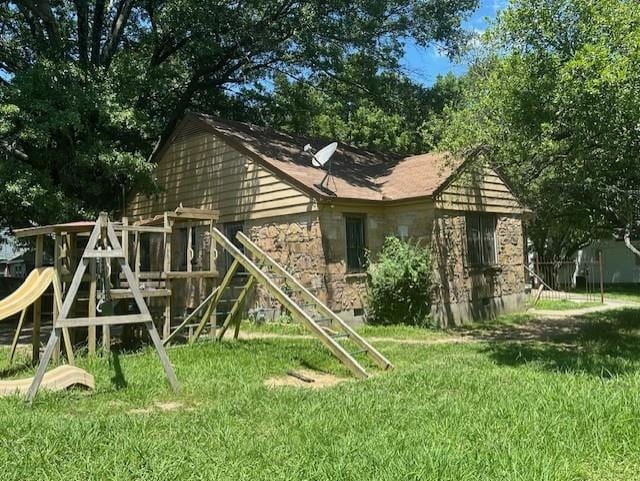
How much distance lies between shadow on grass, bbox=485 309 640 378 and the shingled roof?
406 cm

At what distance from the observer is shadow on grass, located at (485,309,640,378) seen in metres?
8.12

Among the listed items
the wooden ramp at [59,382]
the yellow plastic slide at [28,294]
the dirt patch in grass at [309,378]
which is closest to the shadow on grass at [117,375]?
the wooden ramp at [59,382]

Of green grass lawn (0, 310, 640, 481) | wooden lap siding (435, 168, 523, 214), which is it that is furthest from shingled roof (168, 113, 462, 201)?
green grass lawn (0, 310, 640, 481)

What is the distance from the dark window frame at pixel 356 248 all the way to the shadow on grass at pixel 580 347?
12.7 ft

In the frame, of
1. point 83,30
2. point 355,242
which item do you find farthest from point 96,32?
point 355,242

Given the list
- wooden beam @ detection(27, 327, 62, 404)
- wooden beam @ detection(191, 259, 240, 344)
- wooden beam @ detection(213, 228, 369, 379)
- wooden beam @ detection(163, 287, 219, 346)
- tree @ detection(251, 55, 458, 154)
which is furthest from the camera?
tree @ detection(251, 55, 458, 154)

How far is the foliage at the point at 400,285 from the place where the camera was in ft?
45.0

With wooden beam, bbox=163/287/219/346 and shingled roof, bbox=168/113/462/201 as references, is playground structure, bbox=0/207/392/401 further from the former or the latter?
shingled roof, bbox=168/113/462/201

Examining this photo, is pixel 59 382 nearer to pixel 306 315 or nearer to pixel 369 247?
pixel 306 315

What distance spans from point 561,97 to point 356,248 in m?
6.90

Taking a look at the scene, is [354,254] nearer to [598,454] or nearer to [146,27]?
[598,454]

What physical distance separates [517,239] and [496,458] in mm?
14268

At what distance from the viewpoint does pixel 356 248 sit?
14594mm

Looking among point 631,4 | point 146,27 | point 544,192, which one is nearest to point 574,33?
point 631,4
